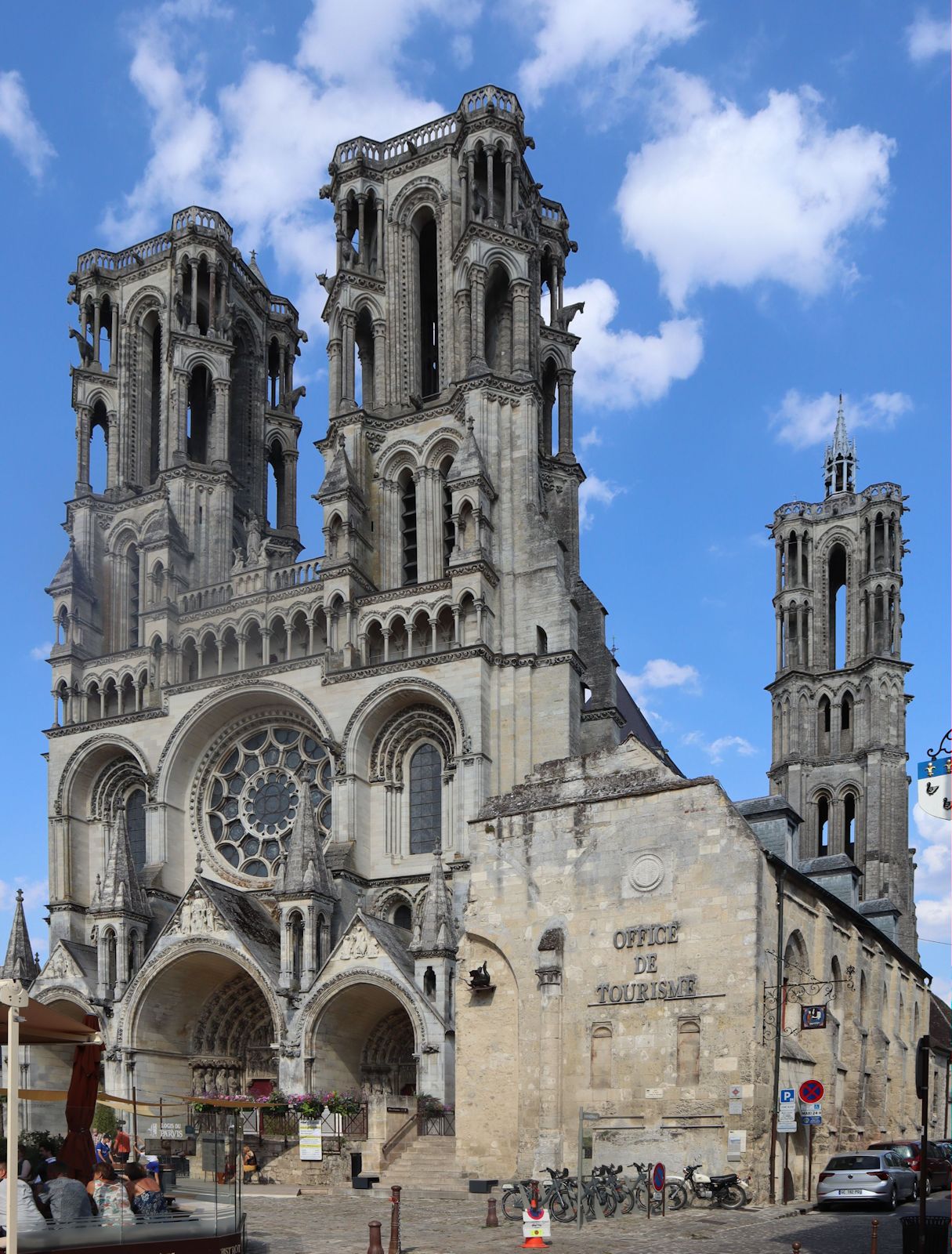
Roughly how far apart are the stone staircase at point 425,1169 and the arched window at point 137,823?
54.5 ft

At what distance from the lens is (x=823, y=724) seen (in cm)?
6519

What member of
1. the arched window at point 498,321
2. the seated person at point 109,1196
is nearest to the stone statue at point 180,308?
the arched window at point 498,321

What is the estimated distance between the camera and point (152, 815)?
42750 mm

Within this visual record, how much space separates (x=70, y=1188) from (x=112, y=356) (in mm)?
42111

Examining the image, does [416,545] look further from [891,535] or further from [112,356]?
[891,535]

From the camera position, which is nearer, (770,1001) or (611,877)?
(770,1001)

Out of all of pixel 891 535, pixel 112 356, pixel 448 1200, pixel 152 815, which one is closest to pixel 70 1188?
pixel 448 1200

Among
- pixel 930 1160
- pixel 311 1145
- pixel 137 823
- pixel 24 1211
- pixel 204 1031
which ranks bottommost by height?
pixel 311 1145

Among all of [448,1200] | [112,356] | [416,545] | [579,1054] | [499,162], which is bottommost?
[448,1200]

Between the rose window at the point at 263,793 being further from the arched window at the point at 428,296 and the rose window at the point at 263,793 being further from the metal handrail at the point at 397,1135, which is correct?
the arched window at the point at 428,296

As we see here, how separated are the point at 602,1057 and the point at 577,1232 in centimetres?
556

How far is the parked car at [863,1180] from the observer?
22875 mm

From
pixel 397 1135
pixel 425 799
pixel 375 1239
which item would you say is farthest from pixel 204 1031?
pixel 375 1239

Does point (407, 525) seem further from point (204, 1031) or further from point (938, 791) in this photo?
point (938, 791)
